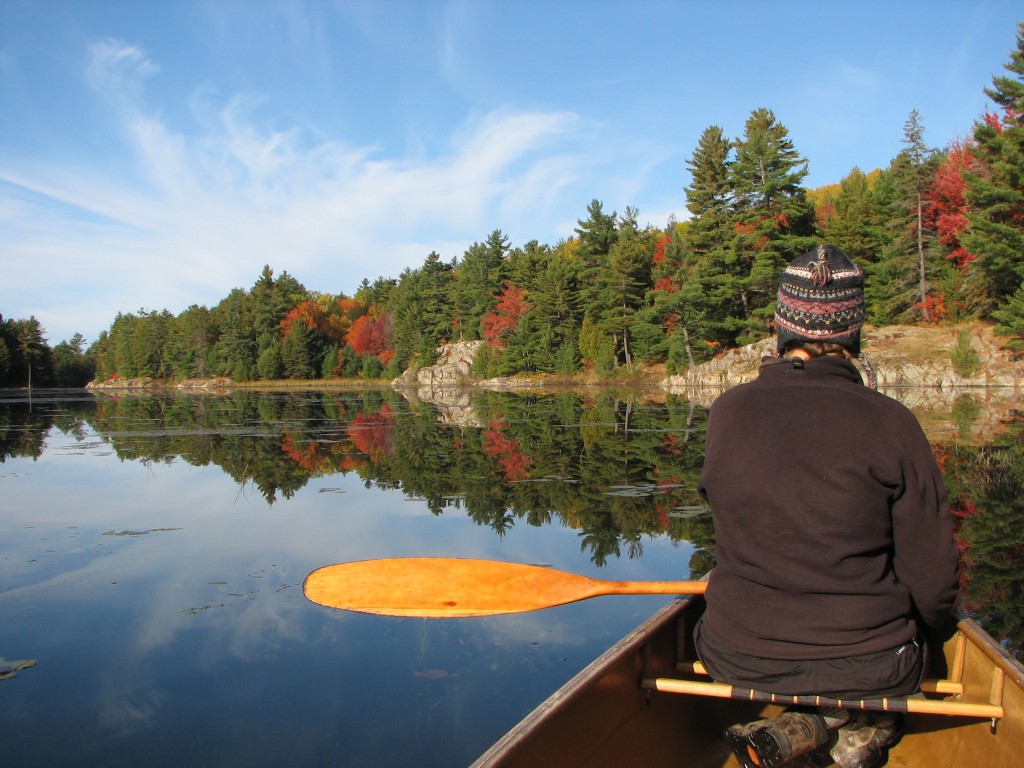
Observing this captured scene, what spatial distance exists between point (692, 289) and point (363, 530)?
26248 mm

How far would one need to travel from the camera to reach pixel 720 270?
31.7 m

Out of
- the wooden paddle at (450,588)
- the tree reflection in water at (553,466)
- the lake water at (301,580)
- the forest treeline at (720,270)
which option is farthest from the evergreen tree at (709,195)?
the wooden paddle at (450,588)

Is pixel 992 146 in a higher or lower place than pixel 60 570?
higher

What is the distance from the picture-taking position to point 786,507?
1840 millimetres

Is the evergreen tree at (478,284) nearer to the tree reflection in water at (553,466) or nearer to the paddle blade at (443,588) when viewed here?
the tree reflection in water at (553,466)

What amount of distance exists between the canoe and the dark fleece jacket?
0.28m

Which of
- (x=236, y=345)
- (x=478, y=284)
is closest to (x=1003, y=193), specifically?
(x=478, y=284)

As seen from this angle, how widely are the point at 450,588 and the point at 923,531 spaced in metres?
2.18

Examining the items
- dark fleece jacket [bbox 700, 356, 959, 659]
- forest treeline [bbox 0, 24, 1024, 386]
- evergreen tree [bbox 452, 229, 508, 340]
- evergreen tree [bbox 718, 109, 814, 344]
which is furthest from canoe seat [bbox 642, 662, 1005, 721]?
evergreen tree [bbox 452, 229, 508, 340]

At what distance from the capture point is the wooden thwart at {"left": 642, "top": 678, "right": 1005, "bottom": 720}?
191 centimetres

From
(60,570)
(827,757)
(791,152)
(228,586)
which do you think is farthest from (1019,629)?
(791,152)

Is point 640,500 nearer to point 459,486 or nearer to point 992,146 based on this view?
point 459,486

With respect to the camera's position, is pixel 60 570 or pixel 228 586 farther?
pixel 60 570

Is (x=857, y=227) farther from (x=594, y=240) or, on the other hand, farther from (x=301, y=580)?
(x=301, y=580)
